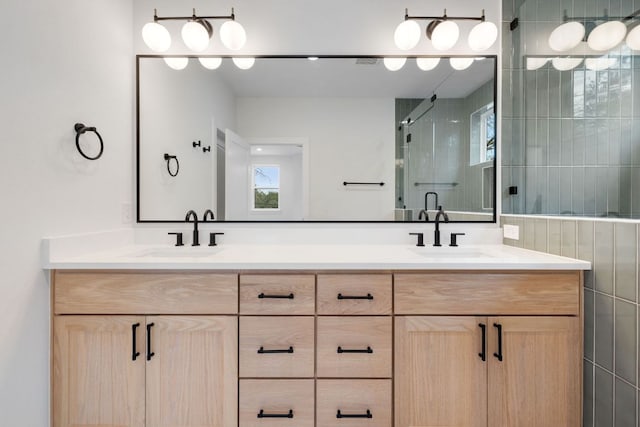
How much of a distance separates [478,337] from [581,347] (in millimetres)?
419

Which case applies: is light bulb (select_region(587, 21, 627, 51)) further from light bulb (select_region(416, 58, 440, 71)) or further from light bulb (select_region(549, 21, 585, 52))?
light bulb (select_region(416, 58, 440, 71))

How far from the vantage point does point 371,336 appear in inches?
49.9

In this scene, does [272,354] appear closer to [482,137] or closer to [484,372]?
[484,372]

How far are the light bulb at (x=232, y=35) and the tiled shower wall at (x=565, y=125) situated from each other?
60.5 inches

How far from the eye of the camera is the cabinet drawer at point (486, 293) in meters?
1.26

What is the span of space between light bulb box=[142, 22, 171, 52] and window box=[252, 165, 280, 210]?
850 millimetres

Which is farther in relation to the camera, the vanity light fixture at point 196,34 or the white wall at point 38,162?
the vanity light fixture at point 196,34

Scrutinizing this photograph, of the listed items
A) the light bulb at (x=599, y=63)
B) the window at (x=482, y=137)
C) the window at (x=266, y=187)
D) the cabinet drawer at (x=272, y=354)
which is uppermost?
the light bulb at (x=599, y=63)

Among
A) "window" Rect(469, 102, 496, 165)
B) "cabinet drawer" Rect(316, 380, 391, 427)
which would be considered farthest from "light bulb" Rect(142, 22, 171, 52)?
"cabinet drawer" Rect(316, 380, 391, 427)

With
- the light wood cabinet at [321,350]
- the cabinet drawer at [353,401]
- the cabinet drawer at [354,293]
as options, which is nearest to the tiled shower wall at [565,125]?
the light wood cabinet at [321,350]

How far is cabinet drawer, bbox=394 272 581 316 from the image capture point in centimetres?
126

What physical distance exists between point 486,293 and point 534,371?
37 cm

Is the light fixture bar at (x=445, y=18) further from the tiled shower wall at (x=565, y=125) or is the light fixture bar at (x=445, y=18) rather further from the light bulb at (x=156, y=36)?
the light bulb at (x=156, y=36)

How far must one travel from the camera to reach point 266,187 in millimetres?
1795
